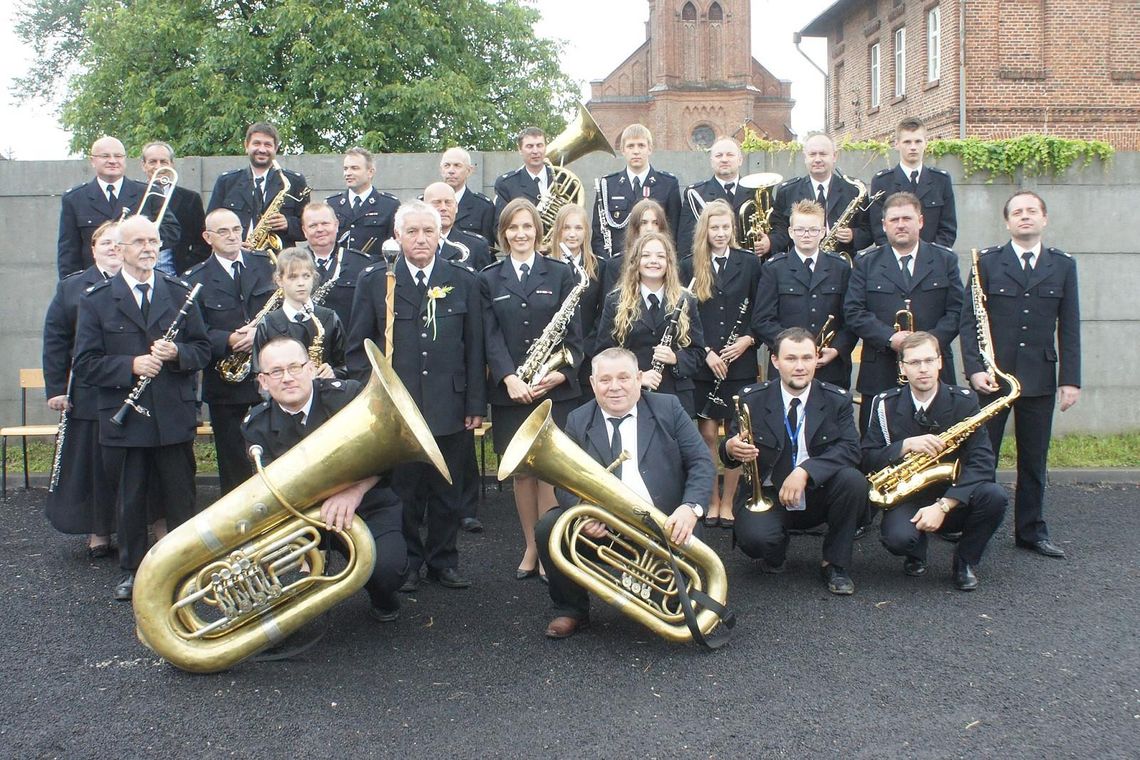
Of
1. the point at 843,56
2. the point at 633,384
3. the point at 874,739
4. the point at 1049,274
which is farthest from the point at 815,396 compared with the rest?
the point at 843,56

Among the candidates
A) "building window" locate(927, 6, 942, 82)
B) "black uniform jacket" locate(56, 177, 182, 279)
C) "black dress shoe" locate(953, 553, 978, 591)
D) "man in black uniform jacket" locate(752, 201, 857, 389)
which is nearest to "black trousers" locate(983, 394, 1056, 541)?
"black dress shoe" locate(953, 553, 978, 591)

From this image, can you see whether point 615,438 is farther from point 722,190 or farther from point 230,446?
point 722,190

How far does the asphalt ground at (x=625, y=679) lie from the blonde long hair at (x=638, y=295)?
1450mm

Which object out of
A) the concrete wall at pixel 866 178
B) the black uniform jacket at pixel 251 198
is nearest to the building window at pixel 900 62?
the concrete wall at pixel 866 178

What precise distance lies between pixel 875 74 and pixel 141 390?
2644 centimetres

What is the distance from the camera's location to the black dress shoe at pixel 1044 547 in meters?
5.65

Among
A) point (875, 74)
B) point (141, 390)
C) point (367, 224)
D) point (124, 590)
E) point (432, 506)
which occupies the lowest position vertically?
point (124, 590)

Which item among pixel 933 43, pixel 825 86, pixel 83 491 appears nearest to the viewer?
pixel 83 491

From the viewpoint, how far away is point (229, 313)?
5.95 meters

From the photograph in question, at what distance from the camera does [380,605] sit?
15.5 ft

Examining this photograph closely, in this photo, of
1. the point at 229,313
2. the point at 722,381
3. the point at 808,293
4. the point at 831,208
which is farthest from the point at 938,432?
the point at 229,313

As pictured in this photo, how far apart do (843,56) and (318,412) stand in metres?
28.8

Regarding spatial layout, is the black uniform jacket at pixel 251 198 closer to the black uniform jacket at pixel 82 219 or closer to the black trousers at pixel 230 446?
the black uniform jacket at pixel 82 219

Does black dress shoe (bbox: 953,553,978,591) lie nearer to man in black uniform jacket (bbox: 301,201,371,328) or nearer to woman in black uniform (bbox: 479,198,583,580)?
woman in black uniform (bbox: 479,198,583,580)
